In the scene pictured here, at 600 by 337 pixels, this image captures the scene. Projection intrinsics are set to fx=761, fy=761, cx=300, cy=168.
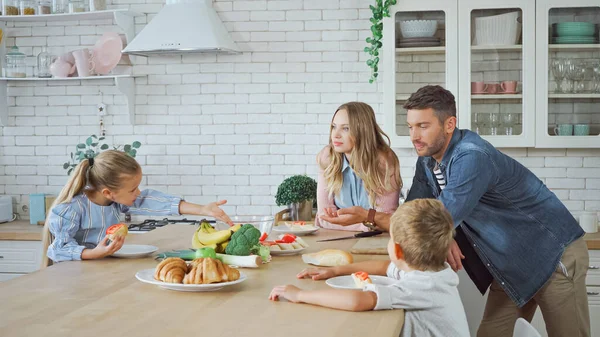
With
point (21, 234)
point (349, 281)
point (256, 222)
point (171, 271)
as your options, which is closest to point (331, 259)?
point (349, 281)

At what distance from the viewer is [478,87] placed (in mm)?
4715

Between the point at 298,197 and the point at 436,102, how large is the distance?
1.63 meters

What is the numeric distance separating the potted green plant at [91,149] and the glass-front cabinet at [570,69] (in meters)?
2.68

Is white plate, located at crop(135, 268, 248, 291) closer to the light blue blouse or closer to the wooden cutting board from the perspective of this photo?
the wooden cutting board

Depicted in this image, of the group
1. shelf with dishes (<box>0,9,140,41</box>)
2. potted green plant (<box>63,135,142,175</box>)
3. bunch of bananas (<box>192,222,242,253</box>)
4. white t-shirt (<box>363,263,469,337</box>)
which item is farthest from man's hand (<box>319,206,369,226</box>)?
shelf with dishes (<box>0,9,140,41</box>)

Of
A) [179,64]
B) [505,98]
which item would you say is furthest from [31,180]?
[505,98]

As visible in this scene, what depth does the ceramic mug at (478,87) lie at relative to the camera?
185 inches

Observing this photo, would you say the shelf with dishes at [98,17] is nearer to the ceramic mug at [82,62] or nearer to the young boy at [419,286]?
the ceramic mug at [82,62]

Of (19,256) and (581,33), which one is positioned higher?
(581,33)

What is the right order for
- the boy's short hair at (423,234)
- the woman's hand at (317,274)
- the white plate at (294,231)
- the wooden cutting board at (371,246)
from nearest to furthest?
the boy's short hair at (423,234) < the woman's hand at (317,274) < the wooden cutting board at (371,246) < the white plate at (294,231)

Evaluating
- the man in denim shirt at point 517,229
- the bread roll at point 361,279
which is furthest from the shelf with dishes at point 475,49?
the bread roll at point 361,279

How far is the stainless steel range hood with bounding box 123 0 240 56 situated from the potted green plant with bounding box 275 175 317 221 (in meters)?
1.00

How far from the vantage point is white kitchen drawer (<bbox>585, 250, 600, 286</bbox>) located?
14.6 feet

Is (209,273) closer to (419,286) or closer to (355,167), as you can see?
(419,286)
